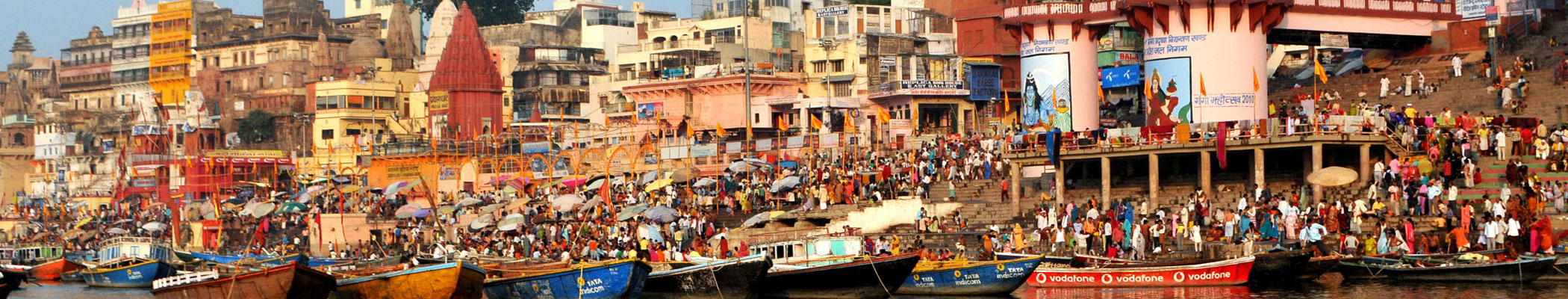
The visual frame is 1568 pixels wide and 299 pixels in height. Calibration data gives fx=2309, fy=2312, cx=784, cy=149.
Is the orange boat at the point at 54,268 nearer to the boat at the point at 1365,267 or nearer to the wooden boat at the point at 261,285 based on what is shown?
the wooden boat at the point at 261,285

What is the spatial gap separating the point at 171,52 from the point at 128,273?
6800cm

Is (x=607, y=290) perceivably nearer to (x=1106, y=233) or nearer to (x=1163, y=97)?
(x=1106, y=233)

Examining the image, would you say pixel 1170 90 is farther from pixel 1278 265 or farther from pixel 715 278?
pixel 715 278

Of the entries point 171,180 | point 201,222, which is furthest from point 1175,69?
point 171,180

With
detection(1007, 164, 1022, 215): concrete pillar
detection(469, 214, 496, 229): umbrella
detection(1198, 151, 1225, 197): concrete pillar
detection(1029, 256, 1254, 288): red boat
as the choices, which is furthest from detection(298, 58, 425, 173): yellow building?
detection(1029, 256, 1254, 288): red boat

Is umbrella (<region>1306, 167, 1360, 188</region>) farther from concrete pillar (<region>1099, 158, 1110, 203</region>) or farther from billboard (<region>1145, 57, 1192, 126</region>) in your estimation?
billboard (<region>1145, 57, 1192, 126</region>)

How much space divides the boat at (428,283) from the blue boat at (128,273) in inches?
530

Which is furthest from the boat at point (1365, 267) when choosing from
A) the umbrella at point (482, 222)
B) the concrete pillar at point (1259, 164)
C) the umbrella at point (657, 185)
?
the umbrella at point (482, 222)

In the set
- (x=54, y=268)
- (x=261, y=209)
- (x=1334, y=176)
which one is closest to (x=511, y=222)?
(x=54, y=268)

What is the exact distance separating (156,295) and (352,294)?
3.33 m

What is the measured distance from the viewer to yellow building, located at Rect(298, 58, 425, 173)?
9519 centimetres

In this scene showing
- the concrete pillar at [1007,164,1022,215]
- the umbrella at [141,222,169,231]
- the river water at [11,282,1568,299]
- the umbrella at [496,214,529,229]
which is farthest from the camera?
the umbrella at [141,222,169,231]

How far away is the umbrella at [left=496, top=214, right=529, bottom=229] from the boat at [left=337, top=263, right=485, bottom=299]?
18225 mm

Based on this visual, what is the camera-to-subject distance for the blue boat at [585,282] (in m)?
37.7
